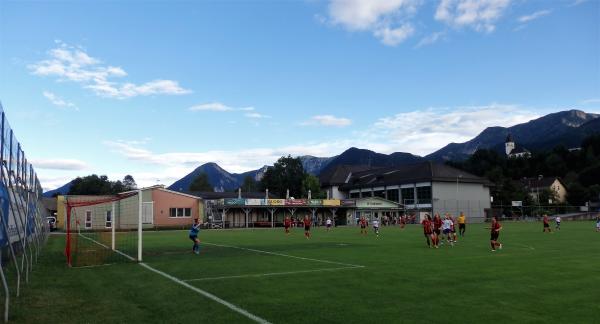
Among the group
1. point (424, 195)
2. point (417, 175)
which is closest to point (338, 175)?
point (417, 175)

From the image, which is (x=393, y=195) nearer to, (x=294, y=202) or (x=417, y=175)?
(x=417, y=175)

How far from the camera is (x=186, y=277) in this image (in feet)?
45.7

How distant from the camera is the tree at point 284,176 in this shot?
116 meters

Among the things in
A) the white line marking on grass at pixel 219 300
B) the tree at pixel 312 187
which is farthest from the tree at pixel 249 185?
the white line marking on grass at pixel 219 300

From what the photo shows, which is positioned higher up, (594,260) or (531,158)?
(531,158)

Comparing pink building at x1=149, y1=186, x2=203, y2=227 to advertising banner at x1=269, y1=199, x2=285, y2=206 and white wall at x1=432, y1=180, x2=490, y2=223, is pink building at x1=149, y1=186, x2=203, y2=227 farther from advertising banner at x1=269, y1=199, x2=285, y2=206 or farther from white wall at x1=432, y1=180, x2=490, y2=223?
white wall at x1=432, y1=180, x2=490, y2=223

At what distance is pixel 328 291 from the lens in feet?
37.2

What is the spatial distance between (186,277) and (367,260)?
7.29 metres

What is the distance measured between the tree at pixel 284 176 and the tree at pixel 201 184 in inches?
1254

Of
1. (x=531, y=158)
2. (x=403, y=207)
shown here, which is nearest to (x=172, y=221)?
(x=403, y=207)

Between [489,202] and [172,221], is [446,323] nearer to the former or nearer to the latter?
[172,221]

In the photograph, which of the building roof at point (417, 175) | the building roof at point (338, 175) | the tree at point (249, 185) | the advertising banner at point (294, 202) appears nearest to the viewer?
the advertising banner at point (294, 202)

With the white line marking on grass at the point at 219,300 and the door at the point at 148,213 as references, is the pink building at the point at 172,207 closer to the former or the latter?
the door at the point at 148,213

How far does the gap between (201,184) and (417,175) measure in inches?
2989
